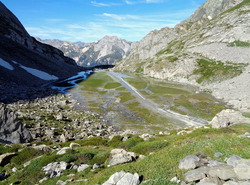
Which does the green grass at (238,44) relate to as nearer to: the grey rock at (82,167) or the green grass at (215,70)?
the green grass at (215,70)

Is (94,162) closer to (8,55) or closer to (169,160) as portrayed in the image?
(169,160)

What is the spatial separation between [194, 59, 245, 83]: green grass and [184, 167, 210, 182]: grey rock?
90995 millimetres

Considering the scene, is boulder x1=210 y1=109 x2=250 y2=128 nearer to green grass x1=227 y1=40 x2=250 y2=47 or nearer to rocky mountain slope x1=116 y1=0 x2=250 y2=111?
rocky mountain slope x1=116 y1=0 x2=250 y2=111

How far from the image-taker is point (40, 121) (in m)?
40.6

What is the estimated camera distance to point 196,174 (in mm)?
9531

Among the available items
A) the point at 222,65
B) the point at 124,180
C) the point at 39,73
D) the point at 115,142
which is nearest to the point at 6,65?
the point at 39,73

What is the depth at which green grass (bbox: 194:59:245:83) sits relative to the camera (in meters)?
87.3

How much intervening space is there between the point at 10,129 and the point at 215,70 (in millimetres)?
105542

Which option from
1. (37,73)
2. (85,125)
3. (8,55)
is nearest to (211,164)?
(85,125)

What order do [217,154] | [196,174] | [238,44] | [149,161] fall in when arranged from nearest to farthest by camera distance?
[196,174]
[217,154]
[149,161]
[238,44]

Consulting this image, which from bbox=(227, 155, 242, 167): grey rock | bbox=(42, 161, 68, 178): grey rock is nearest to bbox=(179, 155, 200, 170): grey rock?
bbox=(227, 155, 242, 167): grey rock

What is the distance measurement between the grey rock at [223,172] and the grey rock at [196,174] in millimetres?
392

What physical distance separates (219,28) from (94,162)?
169m

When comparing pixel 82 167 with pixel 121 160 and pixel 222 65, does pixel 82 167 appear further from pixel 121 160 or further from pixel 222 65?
pixel 222 65
